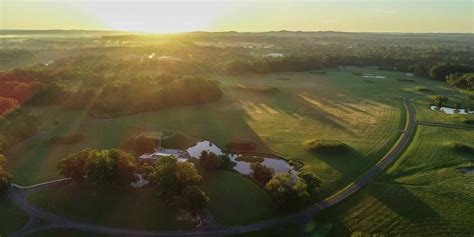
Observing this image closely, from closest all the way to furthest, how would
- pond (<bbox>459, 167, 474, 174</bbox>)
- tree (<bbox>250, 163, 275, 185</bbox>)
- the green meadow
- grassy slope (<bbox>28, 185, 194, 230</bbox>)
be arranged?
grassy slope (<bbox>28, 185, 194, 230</bbox>) < the green meadow < tree (<bbox>250, 163, 275, 185</bbox>) < pond (<bbox>459, 167, 474, 174</bbox>)

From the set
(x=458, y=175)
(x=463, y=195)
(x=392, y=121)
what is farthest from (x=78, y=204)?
(x=392, y=121)

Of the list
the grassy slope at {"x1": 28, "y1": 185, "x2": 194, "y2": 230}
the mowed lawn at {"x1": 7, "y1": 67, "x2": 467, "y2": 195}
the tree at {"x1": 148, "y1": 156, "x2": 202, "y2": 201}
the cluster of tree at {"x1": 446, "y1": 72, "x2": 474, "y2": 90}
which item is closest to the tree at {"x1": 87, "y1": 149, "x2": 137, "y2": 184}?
the grassy slope at {"x1": 28, "y1": 185, "x2": 194, "y2": 230}

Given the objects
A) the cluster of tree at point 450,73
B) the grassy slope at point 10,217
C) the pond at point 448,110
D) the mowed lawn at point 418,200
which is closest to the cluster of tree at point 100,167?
the grassy slope at point 10,217

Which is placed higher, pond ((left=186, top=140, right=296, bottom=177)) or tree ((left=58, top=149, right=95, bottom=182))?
tree ((left=58, top=149, right=95, bottom=182))

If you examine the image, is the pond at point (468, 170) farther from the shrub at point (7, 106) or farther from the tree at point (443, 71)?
the tree at point (443, 71)

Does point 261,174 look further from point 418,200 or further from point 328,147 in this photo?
point 418,200

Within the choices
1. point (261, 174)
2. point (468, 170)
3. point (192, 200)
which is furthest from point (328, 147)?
point (192, 200)

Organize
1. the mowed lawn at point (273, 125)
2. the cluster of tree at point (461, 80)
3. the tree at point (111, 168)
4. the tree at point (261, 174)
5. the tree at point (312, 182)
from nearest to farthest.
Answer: the tree at point (111, 168), the tree at point (312, 182), the tree at point (261, 174), the mowed lawn at point (273, 125), the cluster of tree at point (461, 80)

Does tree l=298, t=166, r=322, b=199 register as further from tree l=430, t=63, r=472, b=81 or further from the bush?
tree l=430, t=63, r=472, b=81
